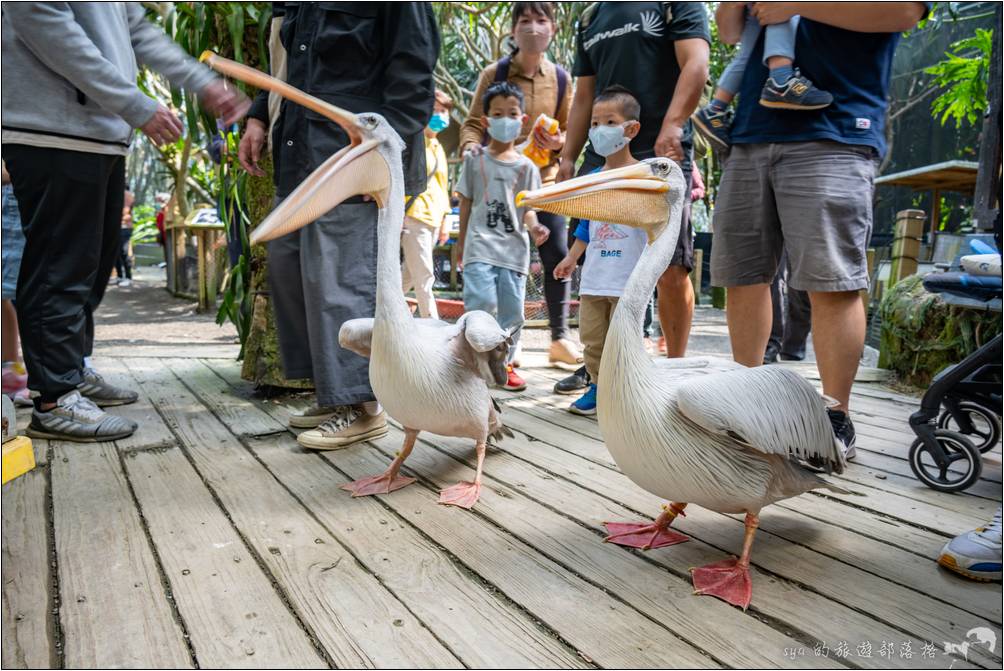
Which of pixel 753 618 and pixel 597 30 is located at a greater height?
pixel 597 30

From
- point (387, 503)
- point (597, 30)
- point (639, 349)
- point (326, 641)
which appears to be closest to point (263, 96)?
point (597, 30)

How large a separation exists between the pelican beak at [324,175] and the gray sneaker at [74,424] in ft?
3.16

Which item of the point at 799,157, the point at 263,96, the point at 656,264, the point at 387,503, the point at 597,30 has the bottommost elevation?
the point at 387,503

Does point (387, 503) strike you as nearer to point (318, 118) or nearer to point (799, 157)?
point (318, 118)

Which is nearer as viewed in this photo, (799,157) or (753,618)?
(753,618)

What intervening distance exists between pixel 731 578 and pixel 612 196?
0.82 m

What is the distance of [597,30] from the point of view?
2857mm

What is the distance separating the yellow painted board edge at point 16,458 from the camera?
72.3 inches

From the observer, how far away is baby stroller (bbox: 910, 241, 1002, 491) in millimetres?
1909

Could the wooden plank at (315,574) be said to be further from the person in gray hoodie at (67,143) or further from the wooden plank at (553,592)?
the person in gray hoodie at (67,143)

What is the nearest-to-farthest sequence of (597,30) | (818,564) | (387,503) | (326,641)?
(326,641) < (818,564) < (387,503) < (597,30)

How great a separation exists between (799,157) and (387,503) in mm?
1564

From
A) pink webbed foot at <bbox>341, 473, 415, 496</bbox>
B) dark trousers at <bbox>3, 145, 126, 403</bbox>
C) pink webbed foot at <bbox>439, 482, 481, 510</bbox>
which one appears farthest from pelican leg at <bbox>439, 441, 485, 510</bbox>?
dark trousers at <bbox>3, 145, 126, 403</bbox>

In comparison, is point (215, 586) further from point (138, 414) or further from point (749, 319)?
point (749, 319)
